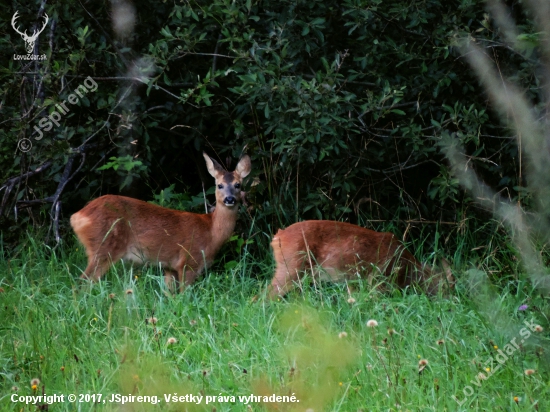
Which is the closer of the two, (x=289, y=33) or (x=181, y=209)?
(x=289, y=33)

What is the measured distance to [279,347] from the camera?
4.23m

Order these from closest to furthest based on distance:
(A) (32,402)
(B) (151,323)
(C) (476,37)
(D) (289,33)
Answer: (A) (32,402) < (B) (151,323) < (C) (476,37) < (D) (289,33)

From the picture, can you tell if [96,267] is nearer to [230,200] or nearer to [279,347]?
[230,200]

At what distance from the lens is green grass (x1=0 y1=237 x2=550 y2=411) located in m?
3.66

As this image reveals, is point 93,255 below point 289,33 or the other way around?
below

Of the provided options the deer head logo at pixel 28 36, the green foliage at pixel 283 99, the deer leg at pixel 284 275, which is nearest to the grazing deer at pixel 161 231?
the green foliage at pixel 283 99

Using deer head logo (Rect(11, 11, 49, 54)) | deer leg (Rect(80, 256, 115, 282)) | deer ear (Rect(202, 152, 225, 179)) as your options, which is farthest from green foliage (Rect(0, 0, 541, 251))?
deer leg (Rect(80, 256, 115, 282))

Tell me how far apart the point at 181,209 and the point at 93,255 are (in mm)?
1169

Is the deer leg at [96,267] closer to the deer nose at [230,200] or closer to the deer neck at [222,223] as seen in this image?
the deer neck at [222,223]

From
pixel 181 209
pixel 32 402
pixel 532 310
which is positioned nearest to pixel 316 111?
pixel 181 209

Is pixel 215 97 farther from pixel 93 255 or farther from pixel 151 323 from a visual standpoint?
pixel 151 323

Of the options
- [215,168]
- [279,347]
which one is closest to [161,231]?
[215,168]

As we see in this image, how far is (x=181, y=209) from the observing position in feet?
24.1

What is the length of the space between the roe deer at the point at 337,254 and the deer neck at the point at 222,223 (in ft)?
2.59
